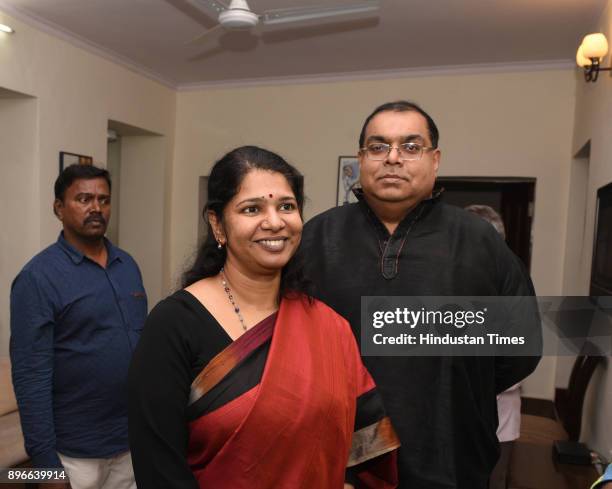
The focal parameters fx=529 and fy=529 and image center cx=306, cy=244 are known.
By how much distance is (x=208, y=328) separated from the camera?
1.08 m

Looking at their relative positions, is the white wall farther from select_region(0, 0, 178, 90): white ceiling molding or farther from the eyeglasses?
the eyeglasses

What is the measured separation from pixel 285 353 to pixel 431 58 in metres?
3.89

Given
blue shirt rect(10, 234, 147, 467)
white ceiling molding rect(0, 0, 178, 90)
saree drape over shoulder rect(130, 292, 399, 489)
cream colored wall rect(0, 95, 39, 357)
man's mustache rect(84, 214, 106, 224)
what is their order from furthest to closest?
cream colored wall rect(0, 95, 39, 357)
white ceiling molding rect(0, 0, 178, 90)
man's mustache rect(84, 214, 106, 224)
blue shirt rect(10, 234, 147, 467)
saree drape over shoulder rect(130, 292, 399, 489)

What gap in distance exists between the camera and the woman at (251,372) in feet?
3.36

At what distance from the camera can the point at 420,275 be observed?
1.39 m

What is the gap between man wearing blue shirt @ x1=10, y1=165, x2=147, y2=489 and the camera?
5.36ft

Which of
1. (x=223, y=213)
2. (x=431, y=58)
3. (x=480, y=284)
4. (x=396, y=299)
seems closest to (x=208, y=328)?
(x=223, y=213)

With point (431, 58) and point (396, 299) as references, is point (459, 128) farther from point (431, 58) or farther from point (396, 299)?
point (396, 299)

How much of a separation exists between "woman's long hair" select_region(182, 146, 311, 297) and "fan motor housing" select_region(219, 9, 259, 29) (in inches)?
60.9

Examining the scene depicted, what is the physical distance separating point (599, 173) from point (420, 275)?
2.28m

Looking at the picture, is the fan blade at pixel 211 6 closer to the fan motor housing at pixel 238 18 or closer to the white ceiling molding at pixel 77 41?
the fan motor housing at pixel 238 18

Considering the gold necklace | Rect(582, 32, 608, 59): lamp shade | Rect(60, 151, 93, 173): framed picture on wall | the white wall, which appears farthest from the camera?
the white wall

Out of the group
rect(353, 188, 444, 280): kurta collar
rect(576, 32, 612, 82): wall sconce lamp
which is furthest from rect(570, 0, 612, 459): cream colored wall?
rect(353, 188, 444, 280): kurta collar

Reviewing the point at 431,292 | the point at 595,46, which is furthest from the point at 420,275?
the point at 595,46
